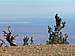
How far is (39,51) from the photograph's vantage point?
1872 cm

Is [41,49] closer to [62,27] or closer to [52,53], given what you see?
[52,53]

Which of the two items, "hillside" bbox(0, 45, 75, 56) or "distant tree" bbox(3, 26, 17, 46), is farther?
"distant tree" bbox(3, 26, 17, 46)

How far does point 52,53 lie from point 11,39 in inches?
294

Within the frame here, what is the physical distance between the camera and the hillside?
58.9 feet

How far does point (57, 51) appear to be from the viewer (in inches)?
728

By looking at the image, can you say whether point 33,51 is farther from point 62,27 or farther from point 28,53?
point 62,27

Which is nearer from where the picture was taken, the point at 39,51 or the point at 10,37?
the point at 39,51

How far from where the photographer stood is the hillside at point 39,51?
58.9ft

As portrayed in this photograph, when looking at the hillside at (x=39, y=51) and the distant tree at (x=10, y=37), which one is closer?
the hillside at (x=39, y=51)

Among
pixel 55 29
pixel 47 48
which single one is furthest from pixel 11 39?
pixel 55 29

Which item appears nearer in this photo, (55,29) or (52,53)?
(52,53)

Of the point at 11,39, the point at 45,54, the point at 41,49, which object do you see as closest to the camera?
the point at 45,54

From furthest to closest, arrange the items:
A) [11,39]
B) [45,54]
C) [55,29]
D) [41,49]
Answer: [55,29], [11,39], [41,49], [45,54]

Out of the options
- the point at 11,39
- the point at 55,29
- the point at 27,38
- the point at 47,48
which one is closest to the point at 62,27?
the point at 55,29
